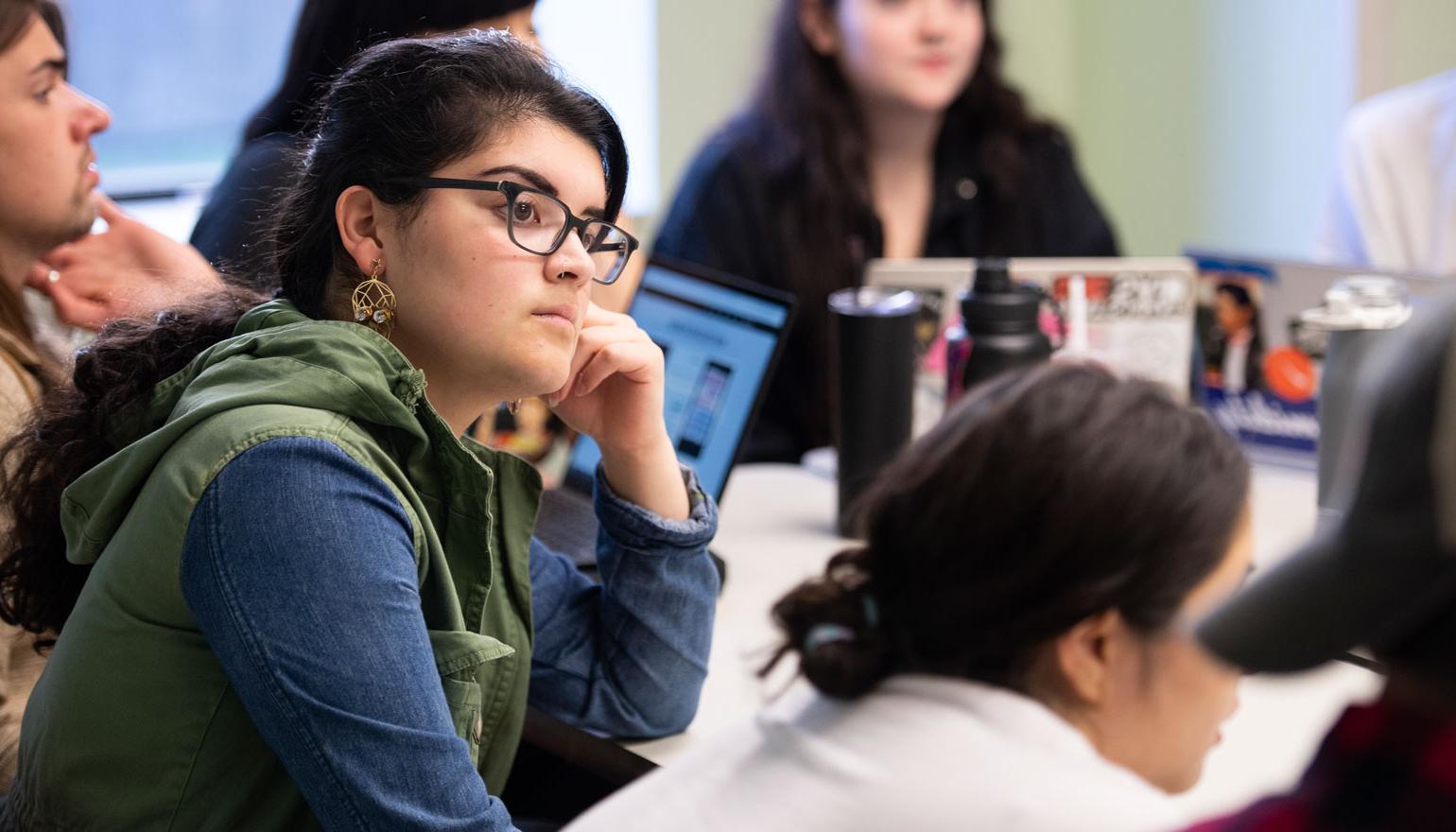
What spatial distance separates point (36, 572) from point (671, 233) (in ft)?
5.05

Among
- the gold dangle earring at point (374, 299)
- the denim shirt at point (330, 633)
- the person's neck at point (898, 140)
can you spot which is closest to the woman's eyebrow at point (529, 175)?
the gold dangle earring at point (374, 299)

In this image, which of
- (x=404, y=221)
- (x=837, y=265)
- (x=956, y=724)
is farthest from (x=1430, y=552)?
(x=837, y=265)

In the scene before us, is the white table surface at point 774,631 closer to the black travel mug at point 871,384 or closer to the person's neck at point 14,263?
the black travel mug at point 871,384

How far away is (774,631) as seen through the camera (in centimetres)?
101

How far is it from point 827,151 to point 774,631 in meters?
1.64

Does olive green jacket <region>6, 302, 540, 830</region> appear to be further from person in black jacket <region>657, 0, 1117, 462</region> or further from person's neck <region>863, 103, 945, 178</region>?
person's neck <region>863, 103, 945, 178</region>

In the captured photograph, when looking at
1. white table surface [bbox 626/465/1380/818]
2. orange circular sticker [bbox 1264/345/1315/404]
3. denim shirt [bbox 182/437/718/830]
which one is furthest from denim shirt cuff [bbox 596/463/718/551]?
orange circular sticker [bbox 1264/345/1315/404]

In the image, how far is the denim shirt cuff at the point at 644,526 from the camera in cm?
135

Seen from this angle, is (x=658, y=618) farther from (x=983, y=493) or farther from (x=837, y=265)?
(x=837, y=265)

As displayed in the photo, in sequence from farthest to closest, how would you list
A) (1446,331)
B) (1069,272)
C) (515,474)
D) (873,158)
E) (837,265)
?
(873,158) → (837,265) → (1069,272) → (515,474) → (1446,331)

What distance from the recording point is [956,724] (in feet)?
2.41

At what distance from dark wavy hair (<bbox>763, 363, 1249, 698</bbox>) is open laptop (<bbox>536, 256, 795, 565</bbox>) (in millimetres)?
878

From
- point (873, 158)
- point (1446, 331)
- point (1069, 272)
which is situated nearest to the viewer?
point (1446, 331)

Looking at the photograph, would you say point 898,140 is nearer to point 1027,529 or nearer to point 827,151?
point 827,151
